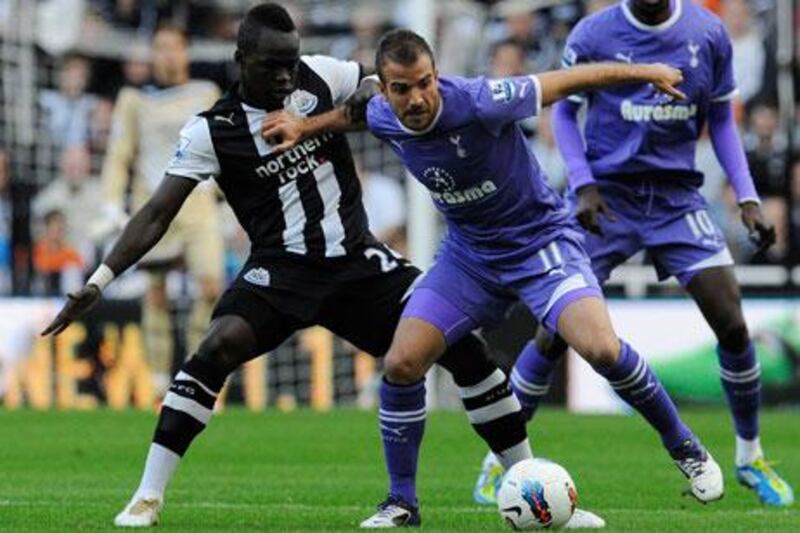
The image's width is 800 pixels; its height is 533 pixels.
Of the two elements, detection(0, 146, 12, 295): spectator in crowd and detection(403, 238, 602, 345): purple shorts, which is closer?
detection(403, 238, 602, 345): purple shorts

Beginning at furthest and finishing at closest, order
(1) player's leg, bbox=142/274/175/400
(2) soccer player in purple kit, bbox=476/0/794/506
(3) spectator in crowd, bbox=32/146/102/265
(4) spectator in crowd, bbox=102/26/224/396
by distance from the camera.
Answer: (3) spectator in crowd, bbox=32/146/102/265
(1) player's leg, bbox=142/274/175/400
(4) spectator in crowd, bbox=102/26/224/396
(2) soccer player in purple kit, bbox=476/0/794/506

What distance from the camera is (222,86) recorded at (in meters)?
21.8

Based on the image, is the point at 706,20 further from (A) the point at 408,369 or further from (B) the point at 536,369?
(A) the point at 408,369

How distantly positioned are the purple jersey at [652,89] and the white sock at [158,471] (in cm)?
326

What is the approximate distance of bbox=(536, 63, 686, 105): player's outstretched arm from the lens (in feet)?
30.7

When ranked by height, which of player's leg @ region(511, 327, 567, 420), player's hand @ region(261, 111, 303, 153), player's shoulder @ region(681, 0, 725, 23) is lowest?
player's leg @ region(511, 327, 567, 420)

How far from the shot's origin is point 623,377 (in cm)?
967

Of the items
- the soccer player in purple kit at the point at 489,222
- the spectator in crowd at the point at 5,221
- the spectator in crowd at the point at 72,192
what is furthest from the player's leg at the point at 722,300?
the spectator in crowd at the point at 5,221

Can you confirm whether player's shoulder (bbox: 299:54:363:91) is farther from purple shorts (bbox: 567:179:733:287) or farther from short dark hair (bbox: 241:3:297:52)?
purple shorts (bbox: 567:179:733:287)

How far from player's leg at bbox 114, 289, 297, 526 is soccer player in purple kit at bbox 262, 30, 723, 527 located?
0.67 m

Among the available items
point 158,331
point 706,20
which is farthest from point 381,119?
point 158,331

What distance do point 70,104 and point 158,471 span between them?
1289 centimetres

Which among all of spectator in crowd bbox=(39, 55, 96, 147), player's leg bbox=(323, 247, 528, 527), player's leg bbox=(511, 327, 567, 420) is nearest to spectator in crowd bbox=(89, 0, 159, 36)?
spectator in crowd bbox=(39, 55, 96, 147)

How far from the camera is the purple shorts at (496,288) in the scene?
9.73 metres
